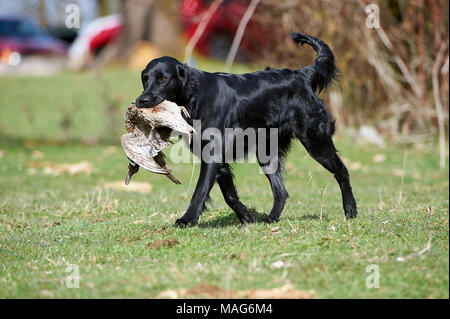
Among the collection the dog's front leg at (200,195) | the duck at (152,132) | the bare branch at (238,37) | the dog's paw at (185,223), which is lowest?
the dog's paw at (185,223)

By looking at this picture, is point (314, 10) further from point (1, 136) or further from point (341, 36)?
point (1, 136)

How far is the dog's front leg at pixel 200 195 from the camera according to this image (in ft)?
17.8

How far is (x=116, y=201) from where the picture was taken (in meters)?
7.39

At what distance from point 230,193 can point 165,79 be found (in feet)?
3.86

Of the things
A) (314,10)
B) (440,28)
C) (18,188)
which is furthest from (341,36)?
(18,188)

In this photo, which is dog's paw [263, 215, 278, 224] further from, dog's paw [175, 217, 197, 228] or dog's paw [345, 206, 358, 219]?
dog's paw [175, 217, 197, 228]

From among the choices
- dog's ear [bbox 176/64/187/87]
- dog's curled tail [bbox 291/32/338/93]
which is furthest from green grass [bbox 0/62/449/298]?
dog's ear [bbox 176/64/187/87]

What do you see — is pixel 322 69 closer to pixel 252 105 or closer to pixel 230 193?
pixel 252 105

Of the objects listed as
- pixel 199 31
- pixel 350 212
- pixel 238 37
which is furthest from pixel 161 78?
pixel 199 31

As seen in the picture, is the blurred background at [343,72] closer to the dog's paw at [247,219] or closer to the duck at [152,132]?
the dog's paw at [247,219]

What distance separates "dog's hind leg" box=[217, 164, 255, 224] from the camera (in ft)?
19.0

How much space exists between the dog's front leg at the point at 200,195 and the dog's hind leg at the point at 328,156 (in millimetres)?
1101

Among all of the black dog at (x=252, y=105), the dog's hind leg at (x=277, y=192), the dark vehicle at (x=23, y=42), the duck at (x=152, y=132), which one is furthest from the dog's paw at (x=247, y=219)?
the dark vehicle at (x=23, y=42)

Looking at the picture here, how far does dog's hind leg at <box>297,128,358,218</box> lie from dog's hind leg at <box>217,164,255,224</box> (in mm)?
822
